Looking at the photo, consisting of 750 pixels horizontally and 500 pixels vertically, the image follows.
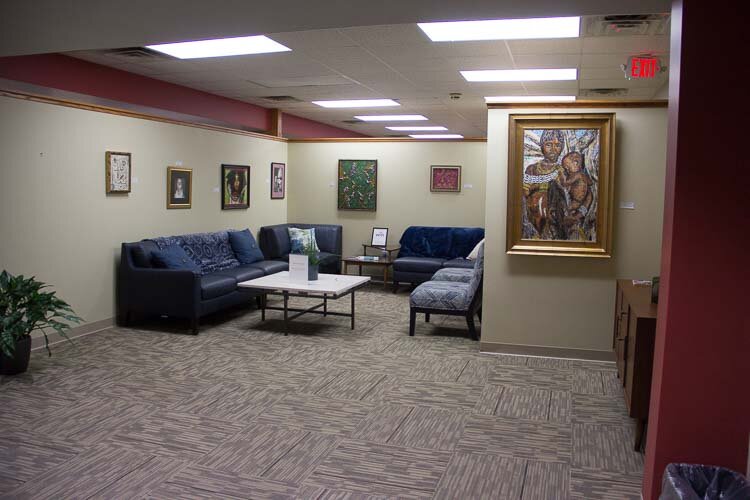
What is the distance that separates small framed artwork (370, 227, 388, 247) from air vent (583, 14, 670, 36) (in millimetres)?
4842

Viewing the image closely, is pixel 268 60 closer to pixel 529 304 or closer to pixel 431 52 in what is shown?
pixel 431 52

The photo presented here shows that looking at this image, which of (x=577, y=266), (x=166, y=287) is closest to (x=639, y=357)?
(x=577, y=266)

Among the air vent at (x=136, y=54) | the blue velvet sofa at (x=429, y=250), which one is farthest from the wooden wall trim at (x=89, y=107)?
the blue velvet sofa at (x=429, y=250)

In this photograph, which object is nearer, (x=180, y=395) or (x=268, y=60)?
(x=180, y=395)

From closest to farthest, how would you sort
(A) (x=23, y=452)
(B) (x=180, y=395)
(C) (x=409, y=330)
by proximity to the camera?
(A) (x=23, y=452), (B) (x=180, y=395), (C) (x=409, y=330)

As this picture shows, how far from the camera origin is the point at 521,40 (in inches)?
218

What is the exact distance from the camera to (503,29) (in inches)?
206

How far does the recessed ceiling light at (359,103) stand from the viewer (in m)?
9.30

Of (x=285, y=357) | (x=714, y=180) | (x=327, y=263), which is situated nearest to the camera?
(x=714, y=180)

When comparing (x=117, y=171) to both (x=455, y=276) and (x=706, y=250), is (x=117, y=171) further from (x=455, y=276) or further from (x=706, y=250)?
(x=706, y=250)

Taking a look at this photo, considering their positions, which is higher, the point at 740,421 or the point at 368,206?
the point at 368,206

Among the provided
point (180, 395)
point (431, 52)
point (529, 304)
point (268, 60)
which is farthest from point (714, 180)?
point (268, 60)

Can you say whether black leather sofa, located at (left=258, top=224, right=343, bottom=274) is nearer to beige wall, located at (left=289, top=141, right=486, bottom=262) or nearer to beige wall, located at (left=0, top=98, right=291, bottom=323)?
beige wall, located at (left=289, top=141, right=486, bottom=262)

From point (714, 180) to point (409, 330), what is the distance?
4.24m
